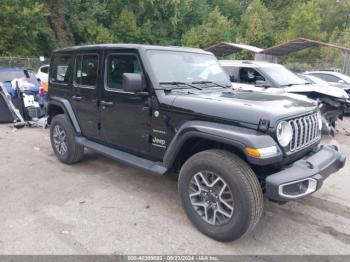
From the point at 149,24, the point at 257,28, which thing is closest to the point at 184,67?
the point at 149,24

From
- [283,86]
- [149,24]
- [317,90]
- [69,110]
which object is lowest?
[317,90]

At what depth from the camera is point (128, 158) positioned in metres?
4.44

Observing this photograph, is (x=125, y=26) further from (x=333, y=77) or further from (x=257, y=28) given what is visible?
(x=333, y=77)

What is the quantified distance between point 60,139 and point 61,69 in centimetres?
120

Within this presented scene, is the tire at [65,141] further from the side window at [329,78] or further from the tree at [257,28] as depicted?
the tree at [257,28]

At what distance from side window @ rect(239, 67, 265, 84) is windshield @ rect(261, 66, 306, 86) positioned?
0.72ft

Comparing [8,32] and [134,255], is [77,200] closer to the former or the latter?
[134,255]

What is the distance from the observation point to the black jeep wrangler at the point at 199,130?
318 cm

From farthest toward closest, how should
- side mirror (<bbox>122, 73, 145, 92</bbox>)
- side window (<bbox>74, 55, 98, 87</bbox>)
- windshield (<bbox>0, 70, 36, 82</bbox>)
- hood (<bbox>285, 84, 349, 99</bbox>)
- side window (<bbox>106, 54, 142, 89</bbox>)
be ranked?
1. windshield (<bbox>0, 70, 36, 82</bbox>)
2. hood (<bbox>285, 84, 349, 99</bbox>)
3. side window (<bbox>74, 55, 98, 87</bbox>)
4. side window (<bbox>106, 54, 142, 89</bbox>)
5. side mirror (<bbox>122, 73, 145, 92</bbox>)

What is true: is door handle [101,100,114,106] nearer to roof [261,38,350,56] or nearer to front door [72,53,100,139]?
front door [72,53,100,139]

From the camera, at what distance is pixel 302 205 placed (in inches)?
173

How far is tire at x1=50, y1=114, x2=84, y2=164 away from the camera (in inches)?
216

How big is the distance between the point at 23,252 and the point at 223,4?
2041 inches

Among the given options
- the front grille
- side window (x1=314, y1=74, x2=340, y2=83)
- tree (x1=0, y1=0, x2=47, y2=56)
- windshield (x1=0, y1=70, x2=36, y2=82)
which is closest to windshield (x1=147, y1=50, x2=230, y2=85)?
the front grille
